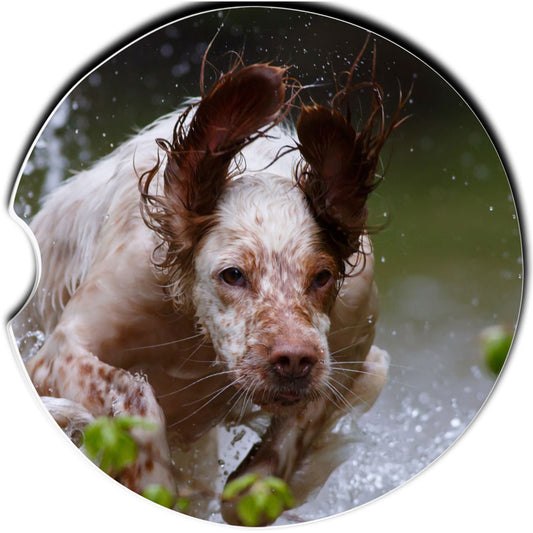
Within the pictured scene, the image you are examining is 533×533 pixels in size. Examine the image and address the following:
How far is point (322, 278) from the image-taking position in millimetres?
1273

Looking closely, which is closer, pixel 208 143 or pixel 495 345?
pixel 208 143

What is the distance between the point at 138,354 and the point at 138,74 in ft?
1.76

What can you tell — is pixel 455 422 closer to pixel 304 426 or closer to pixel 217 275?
pixel 304 426

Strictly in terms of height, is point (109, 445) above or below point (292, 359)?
below

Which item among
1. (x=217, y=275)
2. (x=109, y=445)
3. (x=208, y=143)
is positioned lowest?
(x=109, y=445)

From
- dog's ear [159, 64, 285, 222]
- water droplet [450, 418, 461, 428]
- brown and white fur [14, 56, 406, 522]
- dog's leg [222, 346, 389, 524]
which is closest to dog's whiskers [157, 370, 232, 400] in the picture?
brown and white fur [14, 56, 406, 522]

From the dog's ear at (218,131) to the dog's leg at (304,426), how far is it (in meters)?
0.44

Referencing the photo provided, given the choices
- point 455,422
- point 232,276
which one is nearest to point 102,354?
point 232,276

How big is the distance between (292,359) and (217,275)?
21 cm

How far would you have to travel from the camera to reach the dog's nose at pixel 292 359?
1.24 meters

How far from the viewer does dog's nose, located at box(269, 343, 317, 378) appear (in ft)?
4.06

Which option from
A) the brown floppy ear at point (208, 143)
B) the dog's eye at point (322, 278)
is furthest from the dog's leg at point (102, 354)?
the dog's eye at point (322, 278)

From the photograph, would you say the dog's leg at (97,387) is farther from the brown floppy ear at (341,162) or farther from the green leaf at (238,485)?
the brown floppy ear at (341,162)

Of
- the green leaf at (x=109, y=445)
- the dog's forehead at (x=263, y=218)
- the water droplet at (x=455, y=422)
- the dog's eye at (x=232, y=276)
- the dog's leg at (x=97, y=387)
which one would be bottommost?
the green leaf at (x=109, y=445)
